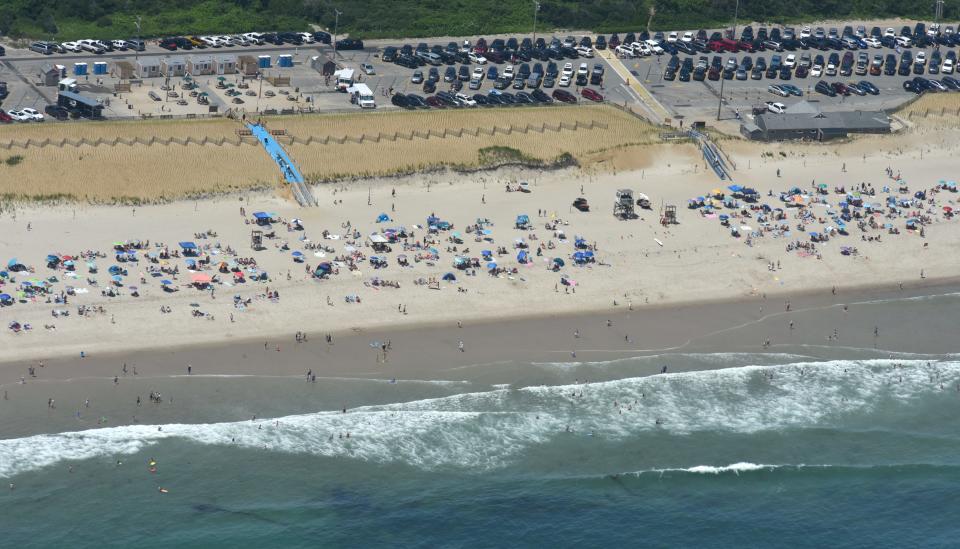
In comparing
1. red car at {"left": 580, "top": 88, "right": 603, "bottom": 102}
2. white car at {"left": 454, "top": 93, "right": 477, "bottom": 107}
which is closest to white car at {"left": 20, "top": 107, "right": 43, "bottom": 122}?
white car at {"left": 454, "top": 93, "right": 477, "bottom": 107}

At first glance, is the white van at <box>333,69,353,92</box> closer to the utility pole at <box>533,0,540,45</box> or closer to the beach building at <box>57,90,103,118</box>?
the beach building at <box>57,90,103,118</box>

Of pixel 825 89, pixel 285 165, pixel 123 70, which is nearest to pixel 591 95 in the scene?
pixel 825 89

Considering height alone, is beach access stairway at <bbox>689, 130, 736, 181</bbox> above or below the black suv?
below

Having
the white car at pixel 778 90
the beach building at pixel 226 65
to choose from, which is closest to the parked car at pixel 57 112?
the beach building at pixel 226 65

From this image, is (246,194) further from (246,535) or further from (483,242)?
(246,535)

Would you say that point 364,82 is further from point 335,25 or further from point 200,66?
point 335,25
